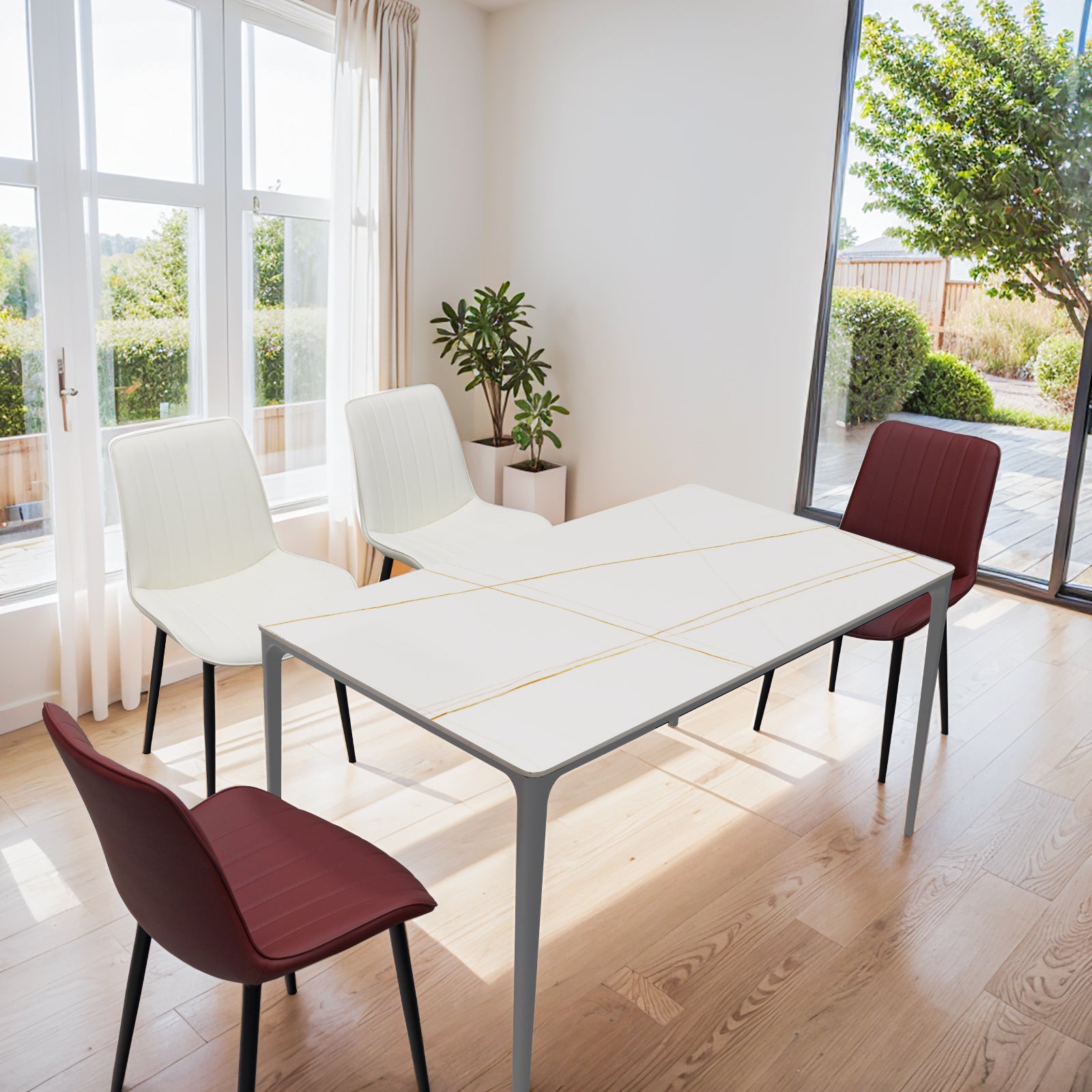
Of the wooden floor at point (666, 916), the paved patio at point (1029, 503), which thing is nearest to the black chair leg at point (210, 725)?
Result: the wooden floor at point (666, 916)

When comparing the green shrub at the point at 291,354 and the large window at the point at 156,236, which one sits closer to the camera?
the large window at the point at 156,236

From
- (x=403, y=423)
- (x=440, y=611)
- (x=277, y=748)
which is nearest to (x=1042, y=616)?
(x=403, y=423)

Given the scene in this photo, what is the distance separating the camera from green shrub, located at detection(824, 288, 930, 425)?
4273mm

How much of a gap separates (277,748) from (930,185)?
134 inches

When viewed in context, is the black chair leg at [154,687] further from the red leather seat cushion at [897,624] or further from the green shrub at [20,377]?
the red leather seat cushion at [897,624]

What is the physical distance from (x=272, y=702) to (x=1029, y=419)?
3327 mm

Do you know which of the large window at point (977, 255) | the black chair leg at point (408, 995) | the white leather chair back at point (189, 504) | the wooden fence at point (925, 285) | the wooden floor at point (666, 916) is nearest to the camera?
the black chair leg at point (408, 995)

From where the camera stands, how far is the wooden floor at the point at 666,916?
6.14 feet

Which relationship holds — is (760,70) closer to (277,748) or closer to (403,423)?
(403,423)

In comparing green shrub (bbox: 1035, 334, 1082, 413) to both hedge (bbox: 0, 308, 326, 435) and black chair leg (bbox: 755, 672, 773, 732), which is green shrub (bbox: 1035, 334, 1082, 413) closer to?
black chair leg (bbox: 755, 672, 773, 732)

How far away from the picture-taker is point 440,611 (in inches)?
81.5

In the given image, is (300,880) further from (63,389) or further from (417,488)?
(63,389)

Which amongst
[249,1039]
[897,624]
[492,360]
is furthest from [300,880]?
[492,360]

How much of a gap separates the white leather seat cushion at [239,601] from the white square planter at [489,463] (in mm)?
1687
